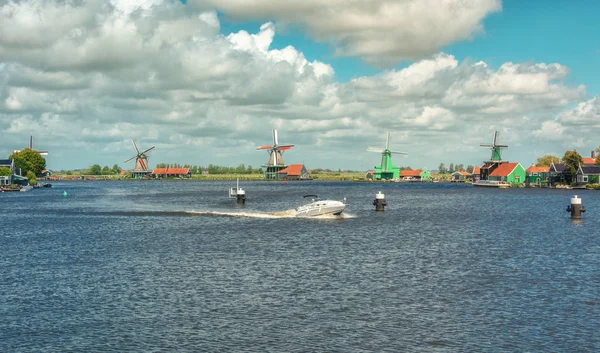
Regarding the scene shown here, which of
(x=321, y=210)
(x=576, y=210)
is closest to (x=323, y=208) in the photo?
(x=321, y=210)

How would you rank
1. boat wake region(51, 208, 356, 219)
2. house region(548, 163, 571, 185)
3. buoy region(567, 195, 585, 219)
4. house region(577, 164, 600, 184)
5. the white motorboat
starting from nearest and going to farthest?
buoy region(567, 195, 585, 219) < the white motorboat < boat wake region(51, 208, 356, 219) < house region(577, 164, 600, 184) < house region(548, 163, 571, 185)

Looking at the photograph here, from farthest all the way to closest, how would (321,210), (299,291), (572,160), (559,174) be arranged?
(559,174) < (572,160) < (321,210) < (299,291)

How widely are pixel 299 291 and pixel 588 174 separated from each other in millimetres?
167906

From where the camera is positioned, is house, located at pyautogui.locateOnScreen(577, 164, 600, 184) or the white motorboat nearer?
the white motorboat

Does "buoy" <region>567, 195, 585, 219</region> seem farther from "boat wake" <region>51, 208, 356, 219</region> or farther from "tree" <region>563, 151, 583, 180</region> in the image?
"tree" <region>563, 151, 583, 180</region>

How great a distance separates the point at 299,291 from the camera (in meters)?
31.8

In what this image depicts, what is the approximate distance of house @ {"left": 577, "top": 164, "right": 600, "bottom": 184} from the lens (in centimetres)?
17135

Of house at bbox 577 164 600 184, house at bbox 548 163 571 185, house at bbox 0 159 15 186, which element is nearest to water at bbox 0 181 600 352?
house at bbox 577 164 600 184

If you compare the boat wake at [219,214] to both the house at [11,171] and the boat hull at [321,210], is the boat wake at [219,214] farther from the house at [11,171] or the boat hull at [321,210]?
the house at [11,171]

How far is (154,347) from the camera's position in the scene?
22.3 meters

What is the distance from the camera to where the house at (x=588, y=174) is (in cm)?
17135

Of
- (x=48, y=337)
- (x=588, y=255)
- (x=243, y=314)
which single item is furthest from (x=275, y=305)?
(x=588, y=255)

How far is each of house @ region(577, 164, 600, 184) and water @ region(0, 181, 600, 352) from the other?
12380cm

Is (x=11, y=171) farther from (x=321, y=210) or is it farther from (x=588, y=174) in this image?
(x=588, y=174)
